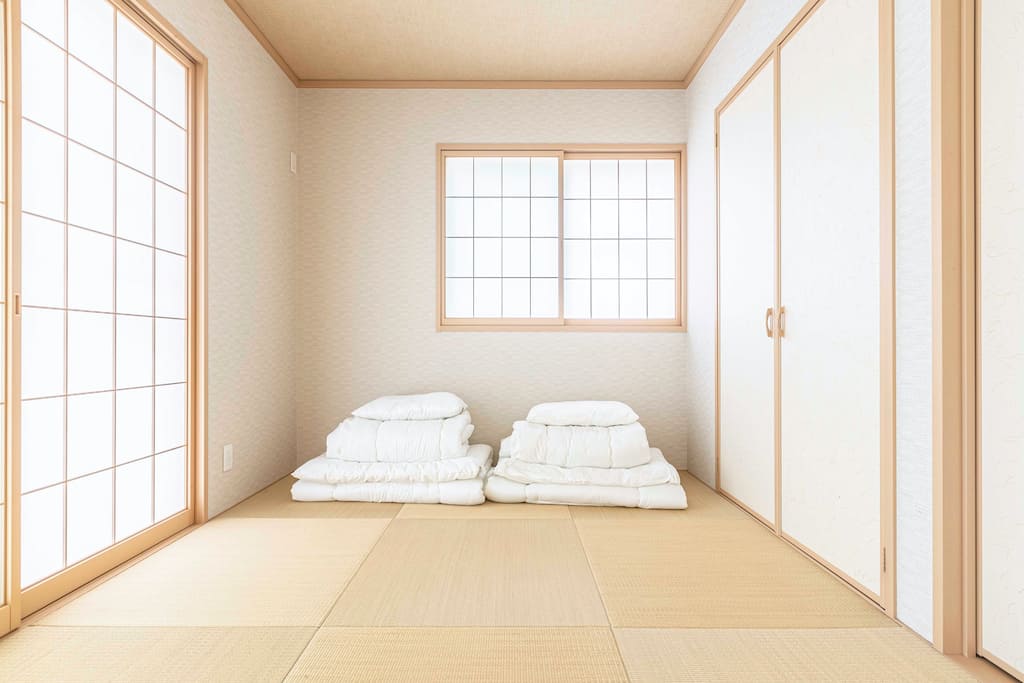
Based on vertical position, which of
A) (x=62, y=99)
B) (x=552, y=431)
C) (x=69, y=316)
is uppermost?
(x=62, y=99)

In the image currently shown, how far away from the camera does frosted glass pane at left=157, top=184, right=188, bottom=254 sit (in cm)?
269

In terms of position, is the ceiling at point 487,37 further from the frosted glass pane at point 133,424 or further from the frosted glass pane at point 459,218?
the frosted glass pane at point 133,424

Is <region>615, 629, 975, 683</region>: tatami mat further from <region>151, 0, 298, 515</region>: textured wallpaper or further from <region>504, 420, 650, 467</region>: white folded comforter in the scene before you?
<region>151, 0, 298, 515</region>: textured wallpaper

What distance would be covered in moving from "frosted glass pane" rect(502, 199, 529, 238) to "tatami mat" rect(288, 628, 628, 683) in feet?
9.79

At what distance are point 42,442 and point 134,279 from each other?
2.54ft

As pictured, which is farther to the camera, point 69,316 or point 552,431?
point 552,431

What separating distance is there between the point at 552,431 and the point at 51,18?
2.81 meters

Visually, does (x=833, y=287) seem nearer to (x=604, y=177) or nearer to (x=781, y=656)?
(x=781, y=656)

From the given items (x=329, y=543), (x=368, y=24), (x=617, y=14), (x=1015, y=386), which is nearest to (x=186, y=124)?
(x=368, y=24)

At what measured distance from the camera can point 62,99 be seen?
6.93 ft

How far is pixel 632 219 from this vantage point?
4293mm

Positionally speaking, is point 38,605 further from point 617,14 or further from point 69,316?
point 617,14

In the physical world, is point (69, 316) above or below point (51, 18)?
below

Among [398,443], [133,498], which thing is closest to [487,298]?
[398,443]
